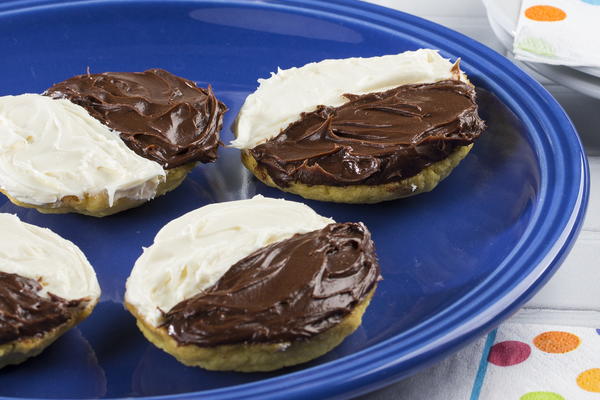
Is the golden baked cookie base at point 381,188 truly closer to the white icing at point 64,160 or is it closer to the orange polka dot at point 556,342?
the white icing at point 64,160

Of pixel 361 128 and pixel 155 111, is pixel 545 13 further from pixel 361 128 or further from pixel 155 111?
pixel 155 111

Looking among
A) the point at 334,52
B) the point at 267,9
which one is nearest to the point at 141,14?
the point at 267,9

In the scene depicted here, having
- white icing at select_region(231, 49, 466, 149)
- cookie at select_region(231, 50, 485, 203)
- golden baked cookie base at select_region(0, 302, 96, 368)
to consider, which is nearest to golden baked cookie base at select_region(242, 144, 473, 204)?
cookie at select_region(231, 50, 485, 203)

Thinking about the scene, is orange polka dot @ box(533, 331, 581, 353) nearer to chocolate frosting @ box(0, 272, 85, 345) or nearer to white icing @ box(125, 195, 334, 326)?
white icing @ box(125, 195, 334, 326)

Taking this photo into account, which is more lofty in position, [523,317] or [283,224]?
[283,224]

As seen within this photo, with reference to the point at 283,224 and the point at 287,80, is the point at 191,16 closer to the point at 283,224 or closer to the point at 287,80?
the point at 287,80

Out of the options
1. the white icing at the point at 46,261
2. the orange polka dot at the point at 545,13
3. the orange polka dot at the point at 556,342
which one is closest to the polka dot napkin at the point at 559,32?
the orange polka dot at the point at 545,13
